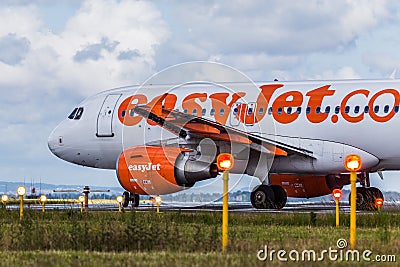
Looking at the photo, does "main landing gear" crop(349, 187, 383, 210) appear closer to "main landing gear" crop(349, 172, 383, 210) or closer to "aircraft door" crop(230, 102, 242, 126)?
"main landing gear" crop(349, 172, 383, 210)

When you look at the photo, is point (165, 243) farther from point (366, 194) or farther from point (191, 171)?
point (366, 194)

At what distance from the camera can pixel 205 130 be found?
99.8ft

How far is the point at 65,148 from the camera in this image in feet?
121

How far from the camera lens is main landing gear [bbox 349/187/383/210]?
102ft

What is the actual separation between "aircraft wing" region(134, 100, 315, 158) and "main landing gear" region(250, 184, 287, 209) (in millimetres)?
1285

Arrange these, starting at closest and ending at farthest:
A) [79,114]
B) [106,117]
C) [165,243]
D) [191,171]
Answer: [165,243] < [191,171] < [106,117] < [79,114]

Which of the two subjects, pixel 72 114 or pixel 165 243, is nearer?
pixel 165 243

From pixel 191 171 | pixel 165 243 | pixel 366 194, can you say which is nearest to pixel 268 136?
pixel 191 171

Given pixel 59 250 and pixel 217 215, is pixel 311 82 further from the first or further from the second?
pixel 59 250

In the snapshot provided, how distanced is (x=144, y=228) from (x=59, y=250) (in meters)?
1.97

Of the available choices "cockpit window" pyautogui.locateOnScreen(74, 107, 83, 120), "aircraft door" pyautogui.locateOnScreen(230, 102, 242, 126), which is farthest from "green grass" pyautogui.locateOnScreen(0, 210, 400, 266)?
"cockpit window" pyautogui.locateOnScreen(74, 107, 83, 120)

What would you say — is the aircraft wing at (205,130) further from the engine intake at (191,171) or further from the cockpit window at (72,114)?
the cockpit window at (72,114)

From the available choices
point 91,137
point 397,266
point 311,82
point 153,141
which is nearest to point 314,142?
point 311,82

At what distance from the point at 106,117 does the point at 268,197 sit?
7742mm
